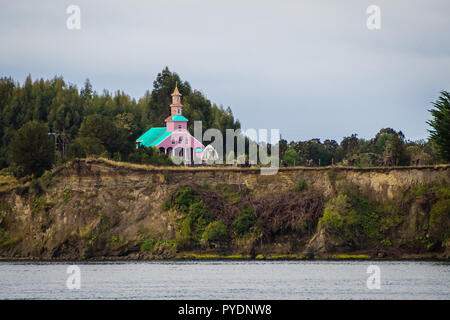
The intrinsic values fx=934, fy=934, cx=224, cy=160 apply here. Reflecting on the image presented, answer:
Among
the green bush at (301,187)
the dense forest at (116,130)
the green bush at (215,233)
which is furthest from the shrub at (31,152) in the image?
the green bush at (301,187)

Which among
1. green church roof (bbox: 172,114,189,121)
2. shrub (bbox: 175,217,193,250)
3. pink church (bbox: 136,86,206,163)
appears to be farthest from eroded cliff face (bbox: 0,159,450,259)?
green church roof (bbox: 172,114,189,121)

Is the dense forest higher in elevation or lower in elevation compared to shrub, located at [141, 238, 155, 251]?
higher

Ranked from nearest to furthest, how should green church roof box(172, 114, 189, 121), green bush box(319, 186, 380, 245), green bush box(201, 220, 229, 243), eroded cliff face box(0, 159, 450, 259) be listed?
green bush box(319, 186, 380, 245) < green bush box(201, 220, 229, 243) < eroded cliff face box(0, 159, 450, 259) < green church roof box(172, 114, 189, 121)

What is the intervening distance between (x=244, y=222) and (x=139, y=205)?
400 inches

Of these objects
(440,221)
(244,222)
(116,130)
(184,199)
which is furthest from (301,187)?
(116,130)

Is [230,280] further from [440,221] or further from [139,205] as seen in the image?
[139,205]

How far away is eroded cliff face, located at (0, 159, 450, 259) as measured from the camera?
255 feet

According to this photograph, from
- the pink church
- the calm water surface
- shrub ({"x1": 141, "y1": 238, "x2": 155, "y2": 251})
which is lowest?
the calm water surface

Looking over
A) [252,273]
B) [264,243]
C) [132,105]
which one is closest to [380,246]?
[264,243]

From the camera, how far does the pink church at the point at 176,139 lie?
110 m

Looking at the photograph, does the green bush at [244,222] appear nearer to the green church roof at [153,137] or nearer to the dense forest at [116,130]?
the dense forest at [116,130]

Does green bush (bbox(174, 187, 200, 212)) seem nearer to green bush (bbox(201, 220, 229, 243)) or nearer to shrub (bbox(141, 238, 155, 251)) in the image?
green bush (bbox(201, 220, 229, 243))

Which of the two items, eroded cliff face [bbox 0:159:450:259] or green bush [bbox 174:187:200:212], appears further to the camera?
green bush [bbox 174:187:200:212]

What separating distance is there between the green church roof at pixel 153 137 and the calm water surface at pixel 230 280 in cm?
3977
